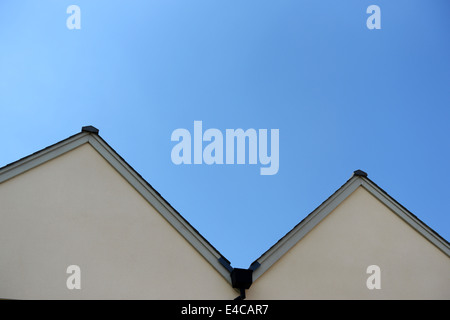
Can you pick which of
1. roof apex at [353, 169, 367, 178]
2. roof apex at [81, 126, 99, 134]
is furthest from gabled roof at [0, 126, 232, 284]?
roof apex at [353, 169, 367, 178]

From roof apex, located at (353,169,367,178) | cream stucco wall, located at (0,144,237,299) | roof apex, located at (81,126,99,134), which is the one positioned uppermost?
roof apex, located at (81,126,99,134)

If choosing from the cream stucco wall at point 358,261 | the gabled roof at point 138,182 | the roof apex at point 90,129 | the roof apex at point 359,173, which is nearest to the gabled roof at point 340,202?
the roof apex at point 359,173

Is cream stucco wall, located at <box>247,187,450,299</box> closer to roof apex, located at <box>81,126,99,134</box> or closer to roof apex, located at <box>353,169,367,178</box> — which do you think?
roof apex, located at <box>353,169,367,178</box>

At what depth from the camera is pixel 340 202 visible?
968 centimetres

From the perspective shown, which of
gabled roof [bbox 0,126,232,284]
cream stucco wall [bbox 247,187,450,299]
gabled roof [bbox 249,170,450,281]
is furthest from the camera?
gabled roof [bbox 249,170,450,281]

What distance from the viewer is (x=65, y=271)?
7867 mm

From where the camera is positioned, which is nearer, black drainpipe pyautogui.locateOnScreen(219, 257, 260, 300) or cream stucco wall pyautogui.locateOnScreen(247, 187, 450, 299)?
black drainpipe pyautogui.locateOnScreen(219, 257, 260, 300)

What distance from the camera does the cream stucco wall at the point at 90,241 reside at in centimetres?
777

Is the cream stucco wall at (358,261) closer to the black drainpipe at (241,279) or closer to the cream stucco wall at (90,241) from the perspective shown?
the black drainpipe at (241,279)

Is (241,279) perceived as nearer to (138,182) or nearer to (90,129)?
(138,182)

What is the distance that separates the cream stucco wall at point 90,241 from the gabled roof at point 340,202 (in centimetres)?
164

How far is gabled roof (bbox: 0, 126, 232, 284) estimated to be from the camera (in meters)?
8.69

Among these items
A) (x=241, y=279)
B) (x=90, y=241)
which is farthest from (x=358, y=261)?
(x=90, y=241)

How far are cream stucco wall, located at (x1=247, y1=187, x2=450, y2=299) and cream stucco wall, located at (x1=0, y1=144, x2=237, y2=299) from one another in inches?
56.4
